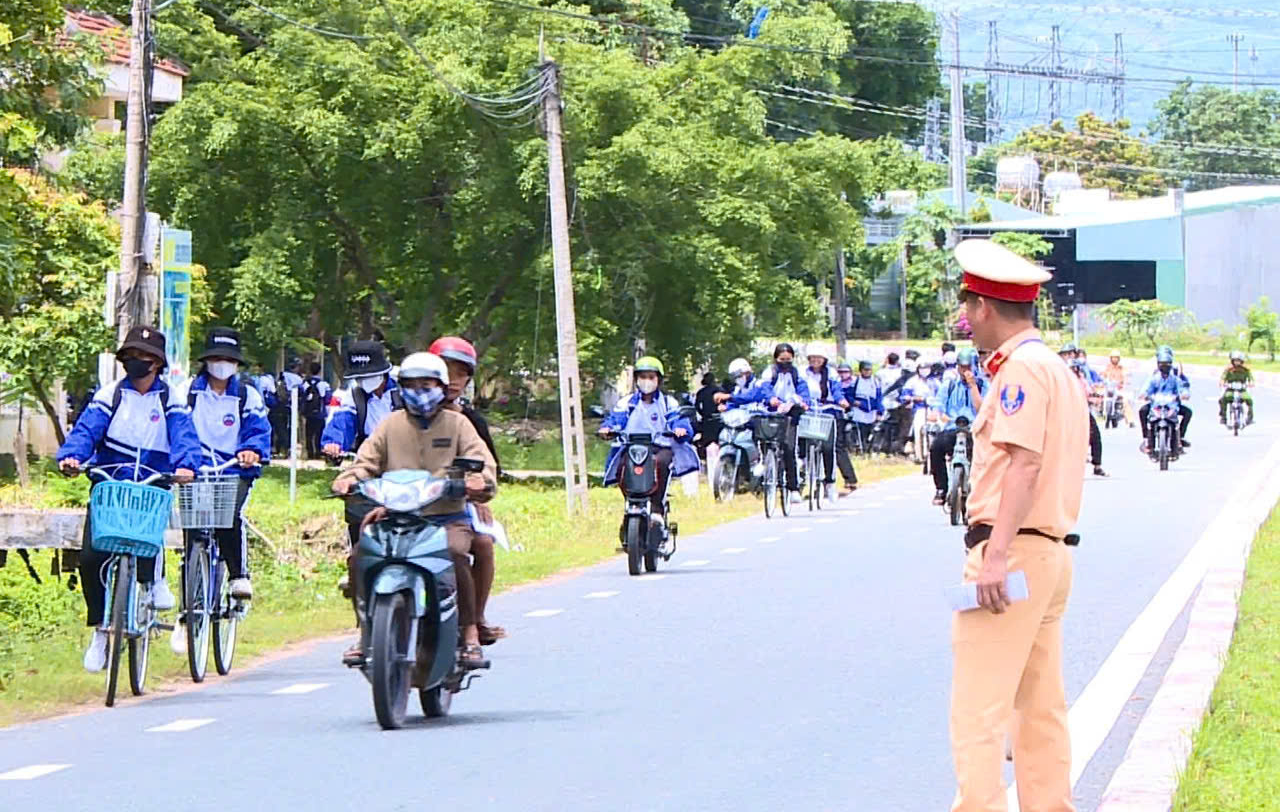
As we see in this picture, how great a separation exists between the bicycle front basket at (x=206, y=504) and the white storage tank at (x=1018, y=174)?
353 ft

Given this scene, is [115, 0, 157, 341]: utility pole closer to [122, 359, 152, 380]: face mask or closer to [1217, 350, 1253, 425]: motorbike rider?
[122, 359, 152, 380]: face mask

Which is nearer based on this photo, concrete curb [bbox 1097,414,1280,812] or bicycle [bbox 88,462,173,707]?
concrete curb [bbox 1097,414,1280,812]

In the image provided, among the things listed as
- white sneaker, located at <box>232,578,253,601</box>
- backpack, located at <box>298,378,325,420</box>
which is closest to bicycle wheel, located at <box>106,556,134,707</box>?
white sneaker, located at <box>232,578,253,601</box>

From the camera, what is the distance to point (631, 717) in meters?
10.9

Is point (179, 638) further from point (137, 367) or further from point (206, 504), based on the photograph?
point (137, 367)

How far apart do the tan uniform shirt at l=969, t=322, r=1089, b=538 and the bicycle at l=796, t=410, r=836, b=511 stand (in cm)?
1910

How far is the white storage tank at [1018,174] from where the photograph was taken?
118m

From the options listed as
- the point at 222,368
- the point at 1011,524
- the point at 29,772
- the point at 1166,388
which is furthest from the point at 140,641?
the point at 1166,388

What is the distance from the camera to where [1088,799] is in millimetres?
8609

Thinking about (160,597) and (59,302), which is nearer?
(160,597)

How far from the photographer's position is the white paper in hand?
6.59 m

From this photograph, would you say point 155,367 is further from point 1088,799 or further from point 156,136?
point 156,136

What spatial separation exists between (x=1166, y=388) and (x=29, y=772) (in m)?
26.8

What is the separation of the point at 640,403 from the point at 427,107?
19365mm
